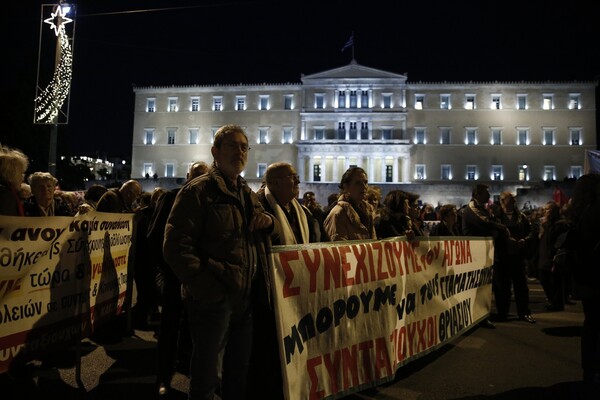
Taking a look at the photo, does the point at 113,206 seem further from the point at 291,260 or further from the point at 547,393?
the point at 547,393

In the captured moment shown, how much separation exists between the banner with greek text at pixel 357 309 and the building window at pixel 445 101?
49.2 meters

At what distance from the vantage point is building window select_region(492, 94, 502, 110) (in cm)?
5031

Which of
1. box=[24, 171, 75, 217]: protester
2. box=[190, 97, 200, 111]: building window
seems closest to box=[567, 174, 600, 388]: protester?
box=[24, 171, 75, 217]: protester

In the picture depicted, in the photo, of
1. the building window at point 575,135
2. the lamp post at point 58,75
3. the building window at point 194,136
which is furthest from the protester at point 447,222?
the building window at point 575,135

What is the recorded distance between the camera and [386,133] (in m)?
50.2

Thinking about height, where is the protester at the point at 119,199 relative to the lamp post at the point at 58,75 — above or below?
below

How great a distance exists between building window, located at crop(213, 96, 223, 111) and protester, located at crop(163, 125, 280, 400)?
52.9 metres

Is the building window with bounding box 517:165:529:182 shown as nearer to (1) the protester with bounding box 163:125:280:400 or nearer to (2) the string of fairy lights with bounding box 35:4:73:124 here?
(2) the string of fairy lights with bounding box 35:4:73:124

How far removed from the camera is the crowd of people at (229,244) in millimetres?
2584

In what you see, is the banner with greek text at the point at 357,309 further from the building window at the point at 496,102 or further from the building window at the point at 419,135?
the building window at the point at 496,102

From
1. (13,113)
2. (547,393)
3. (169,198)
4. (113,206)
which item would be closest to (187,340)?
(169,198)

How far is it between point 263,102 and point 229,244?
170ft

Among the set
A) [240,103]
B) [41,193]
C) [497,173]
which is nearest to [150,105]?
[240,103]

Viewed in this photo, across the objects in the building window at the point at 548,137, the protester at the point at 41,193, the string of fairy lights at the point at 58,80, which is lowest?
the protester at the point at 41,193
